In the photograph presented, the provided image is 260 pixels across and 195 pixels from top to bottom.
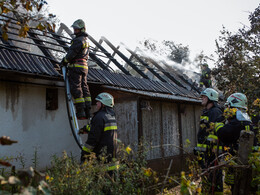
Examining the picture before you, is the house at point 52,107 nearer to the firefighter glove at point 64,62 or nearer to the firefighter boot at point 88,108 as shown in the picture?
the firefighter glove at point 64,62

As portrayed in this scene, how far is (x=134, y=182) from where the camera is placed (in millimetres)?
3268

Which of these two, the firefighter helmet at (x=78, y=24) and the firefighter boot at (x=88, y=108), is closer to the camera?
the firefighter boot at (x=88, y=108)

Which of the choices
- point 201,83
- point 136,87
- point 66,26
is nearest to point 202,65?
point 201,83

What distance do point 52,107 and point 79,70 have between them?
1.24 meters

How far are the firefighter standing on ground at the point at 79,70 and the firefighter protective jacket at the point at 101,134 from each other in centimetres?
73

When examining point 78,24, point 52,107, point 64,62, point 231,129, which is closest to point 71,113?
point 64,62

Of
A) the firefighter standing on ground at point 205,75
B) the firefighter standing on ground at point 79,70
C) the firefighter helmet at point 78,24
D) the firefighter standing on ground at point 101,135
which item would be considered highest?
the firefighter helmet at point 78,24

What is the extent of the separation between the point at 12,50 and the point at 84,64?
1.45m

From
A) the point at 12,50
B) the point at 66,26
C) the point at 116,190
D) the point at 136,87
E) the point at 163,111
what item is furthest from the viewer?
the point at 66,26

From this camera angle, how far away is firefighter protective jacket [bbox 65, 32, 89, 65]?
553 cm

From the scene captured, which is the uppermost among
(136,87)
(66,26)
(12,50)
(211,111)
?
(66,26)

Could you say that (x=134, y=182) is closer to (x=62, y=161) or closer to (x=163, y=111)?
(x=62, y=161)

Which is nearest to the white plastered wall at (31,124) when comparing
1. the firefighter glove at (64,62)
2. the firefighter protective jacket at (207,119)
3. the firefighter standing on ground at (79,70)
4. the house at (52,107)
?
the house at (52,107)

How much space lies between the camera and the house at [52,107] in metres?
5.34
